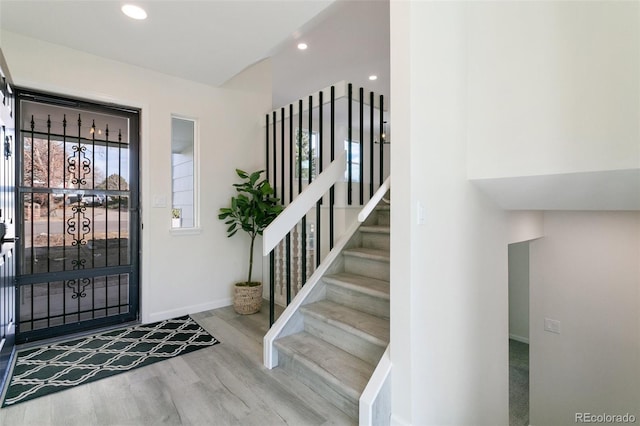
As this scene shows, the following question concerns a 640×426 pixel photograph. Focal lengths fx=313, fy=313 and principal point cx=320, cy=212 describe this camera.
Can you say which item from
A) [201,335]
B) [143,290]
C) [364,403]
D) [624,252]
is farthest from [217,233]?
[624,252]

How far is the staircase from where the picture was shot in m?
1.96

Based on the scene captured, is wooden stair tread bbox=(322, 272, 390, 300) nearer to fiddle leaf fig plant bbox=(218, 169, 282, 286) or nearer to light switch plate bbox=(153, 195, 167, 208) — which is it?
fiddle leaf fig plant bbox=(218, 169, 282, 286)

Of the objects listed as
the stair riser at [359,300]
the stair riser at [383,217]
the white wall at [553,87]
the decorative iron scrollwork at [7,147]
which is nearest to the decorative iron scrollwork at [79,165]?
the decorative iron scrollwork at [7,147]

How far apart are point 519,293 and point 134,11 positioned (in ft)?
20.4

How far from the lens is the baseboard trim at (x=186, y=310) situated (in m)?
3.32

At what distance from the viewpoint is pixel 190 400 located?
78.5 inches

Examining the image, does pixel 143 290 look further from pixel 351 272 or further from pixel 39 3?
pixel 39 3

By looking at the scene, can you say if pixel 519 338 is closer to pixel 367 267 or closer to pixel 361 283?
pixel 367 267

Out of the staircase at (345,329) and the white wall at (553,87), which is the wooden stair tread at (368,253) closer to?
the staircase at (345,329)

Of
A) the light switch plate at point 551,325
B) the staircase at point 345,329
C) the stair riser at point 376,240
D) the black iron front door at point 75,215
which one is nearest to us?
the staircase at point 345,329

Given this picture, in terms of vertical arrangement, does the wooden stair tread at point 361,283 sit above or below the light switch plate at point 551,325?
above

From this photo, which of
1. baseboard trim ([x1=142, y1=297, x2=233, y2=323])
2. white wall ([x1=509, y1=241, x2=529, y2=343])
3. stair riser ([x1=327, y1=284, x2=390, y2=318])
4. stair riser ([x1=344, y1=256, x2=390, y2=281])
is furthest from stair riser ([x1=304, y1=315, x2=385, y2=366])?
white wall ([x1=509, y1=241, x2=529, y2=343])

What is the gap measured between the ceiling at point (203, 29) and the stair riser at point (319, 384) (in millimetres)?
2557

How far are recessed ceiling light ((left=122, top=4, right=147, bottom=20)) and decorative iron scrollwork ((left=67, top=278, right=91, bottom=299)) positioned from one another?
244 centimetres
